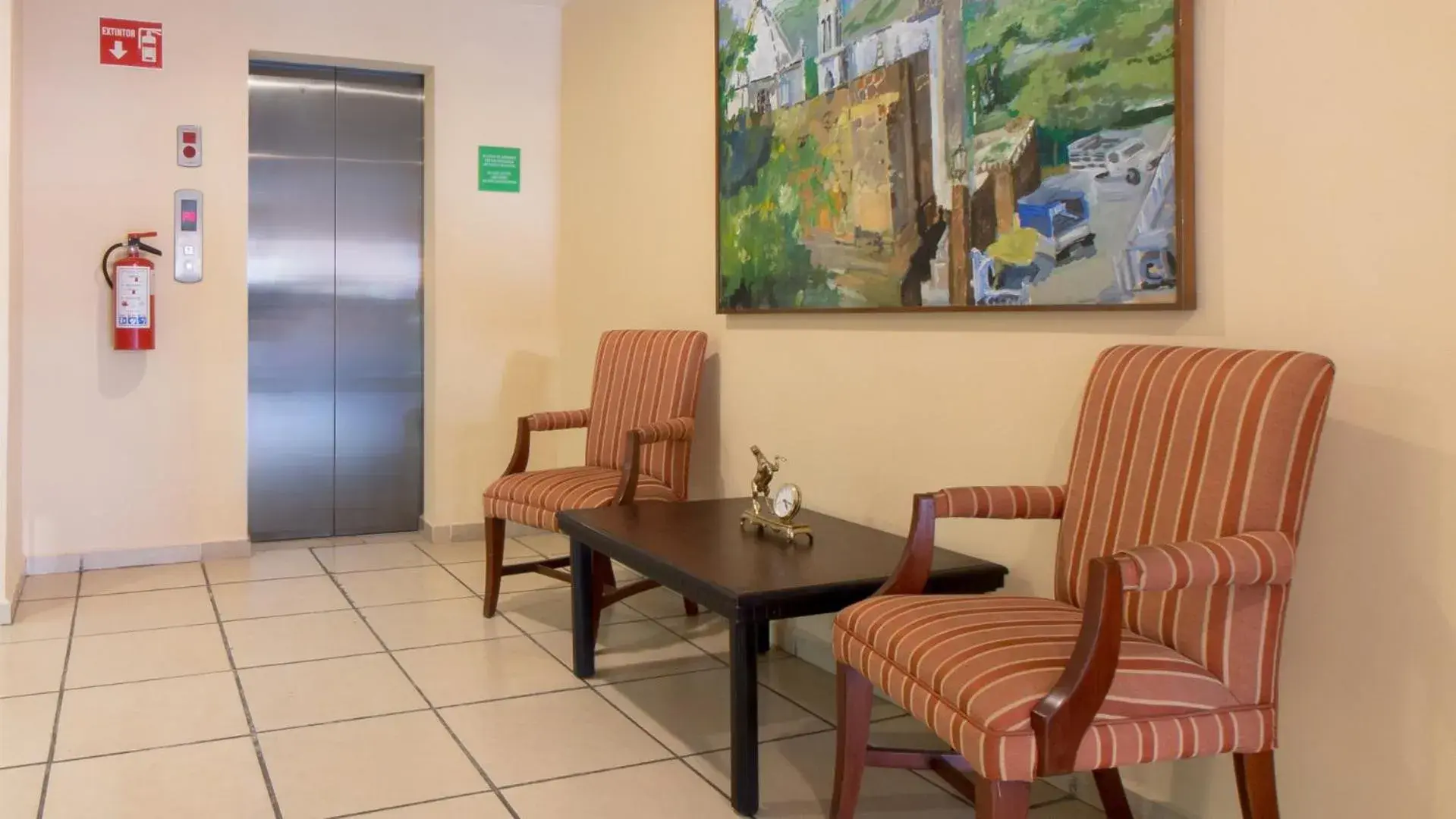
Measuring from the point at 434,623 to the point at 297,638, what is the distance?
451 millimetres

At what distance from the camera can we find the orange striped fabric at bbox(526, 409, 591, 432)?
169 inches

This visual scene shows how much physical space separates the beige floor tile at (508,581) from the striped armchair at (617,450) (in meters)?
0.21

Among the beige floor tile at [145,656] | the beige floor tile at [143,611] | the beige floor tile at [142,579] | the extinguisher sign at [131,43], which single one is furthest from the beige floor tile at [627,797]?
the extinguisher sign at [131,43]

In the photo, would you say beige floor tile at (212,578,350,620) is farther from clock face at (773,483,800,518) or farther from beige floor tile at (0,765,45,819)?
clock face at (773,483,800,518)

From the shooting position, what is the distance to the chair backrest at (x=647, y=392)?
12.9ft

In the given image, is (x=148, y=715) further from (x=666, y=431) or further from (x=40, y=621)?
(x=666, y=431)

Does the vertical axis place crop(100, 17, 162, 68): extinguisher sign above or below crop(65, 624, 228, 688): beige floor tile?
above

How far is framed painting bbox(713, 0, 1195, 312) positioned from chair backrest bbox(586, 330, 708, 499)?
26 centimetres

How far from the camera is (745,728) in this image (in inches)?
95.9

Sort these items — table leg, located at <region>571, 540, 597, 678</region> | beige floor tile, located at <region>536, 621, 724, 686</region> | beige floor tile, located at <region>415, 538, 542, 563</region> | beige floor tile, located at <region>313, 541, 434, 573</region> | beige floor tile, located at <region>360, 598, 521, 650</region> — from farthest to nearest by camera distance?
beige floor tile, located at <region>415, 538, 542, 563</region> → beige floor tile, located at <region>313, 541, 434, 573</region> → beige floor tile, located at <region>360, 598, 521, 650</region> → beige floor tile, located at <region>536, 621, 724, 686</region> → table leg, located at <region>571, 540, 597, 678</region>

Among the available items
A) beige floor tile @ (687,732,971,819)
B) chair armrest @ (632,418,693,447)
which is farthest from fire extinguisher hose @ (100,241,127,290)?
beige floor tile @ (687,732,971,819)

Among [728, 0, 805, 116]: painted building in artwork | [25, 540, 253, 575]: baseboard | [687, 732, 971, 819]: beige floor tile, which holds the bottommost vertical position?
[687, 732, 971, 819]: beige floor tile

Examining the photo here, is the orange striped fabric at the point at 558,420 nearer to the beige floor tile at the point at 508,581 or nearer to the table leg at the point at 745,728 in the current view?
the beige floor tile at the point at 508,581

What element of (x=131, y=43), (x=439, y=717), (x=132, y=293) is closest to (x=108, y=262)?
(x=132, y=293)
